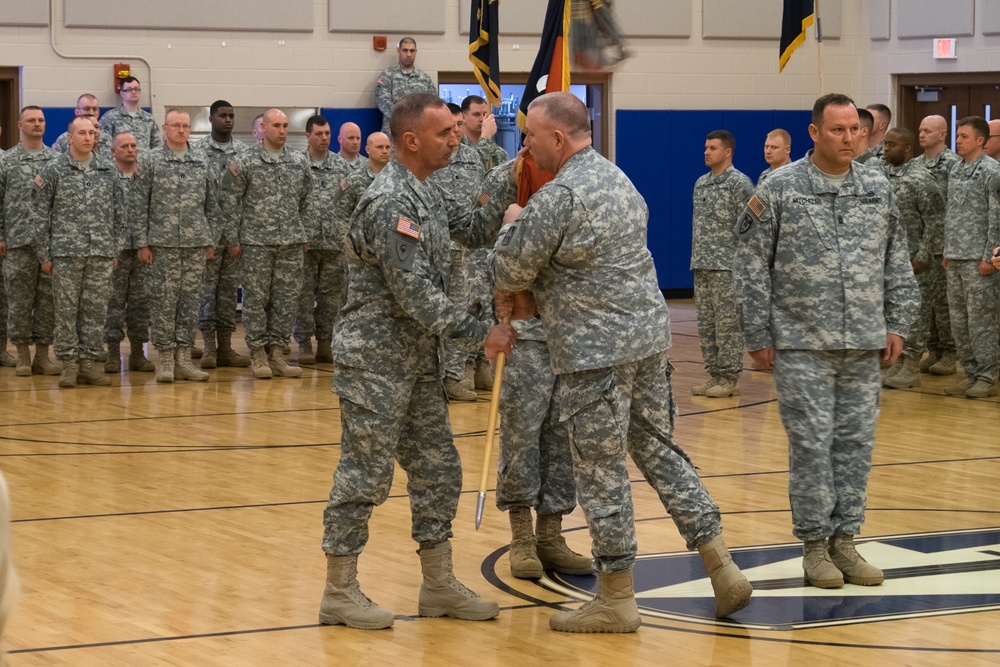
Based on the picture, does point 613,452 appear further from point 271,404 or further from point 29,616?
point 271,404

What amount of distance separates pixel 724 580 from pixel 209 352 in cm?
736

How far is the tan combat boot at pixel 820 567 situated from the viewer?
4.88m

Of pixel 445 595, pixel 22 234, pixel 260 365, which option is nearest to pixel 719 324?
pixel 260 365

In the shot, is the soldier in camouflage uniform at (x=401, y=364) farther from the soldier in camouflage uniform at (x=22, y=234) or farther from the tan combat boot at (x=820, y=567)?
the soldier in camouflage uniform at (x=22, y=234)

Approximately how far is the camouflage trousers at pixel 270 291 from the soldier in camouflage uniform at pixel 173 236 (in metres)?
0.34

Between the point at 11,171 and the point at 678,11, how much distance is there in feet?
26.3

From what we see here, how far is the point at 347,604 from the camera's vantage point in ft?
14.8

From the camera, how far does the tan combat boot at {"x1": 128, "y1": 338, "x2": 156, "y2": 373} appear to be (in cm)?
1091

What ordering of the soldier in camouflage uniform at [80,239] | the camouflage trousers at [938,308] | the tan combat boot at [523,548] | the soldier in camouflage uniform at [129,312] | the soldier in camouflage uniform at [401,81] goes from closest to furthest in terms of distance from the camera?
the tan combat boot at [523,548] → the soldier in camouflage uniform at [80,239] → the camouflage trousers at [938,308] → the soldier in camouflage uniform at [129,312] → the soldier in camouflage uniform at [401,81]

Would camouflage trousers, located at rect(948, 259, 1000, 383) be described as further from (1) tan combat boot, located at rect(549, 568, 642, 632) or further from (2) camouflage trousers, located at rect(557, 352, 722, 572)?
(1) tan combat boot, located at rect(549, 568, 642, 632)

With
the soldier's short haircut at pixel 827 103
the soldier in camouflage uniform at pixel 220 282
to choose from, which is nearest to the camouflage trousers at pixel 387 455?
the soldier's short haircut at pixel 827 103

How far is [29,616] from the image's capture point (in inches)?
179

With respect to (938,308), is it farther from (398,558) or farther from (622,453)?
(622,453)

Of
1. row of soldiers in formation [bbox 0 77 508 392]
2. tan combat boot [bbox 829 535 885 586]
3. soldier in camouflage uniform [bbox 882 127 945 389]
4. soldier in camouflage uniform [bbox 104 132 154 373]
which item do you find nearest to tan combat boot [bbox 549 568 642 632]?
tan combat boot [bbox 829 535 885 586]
